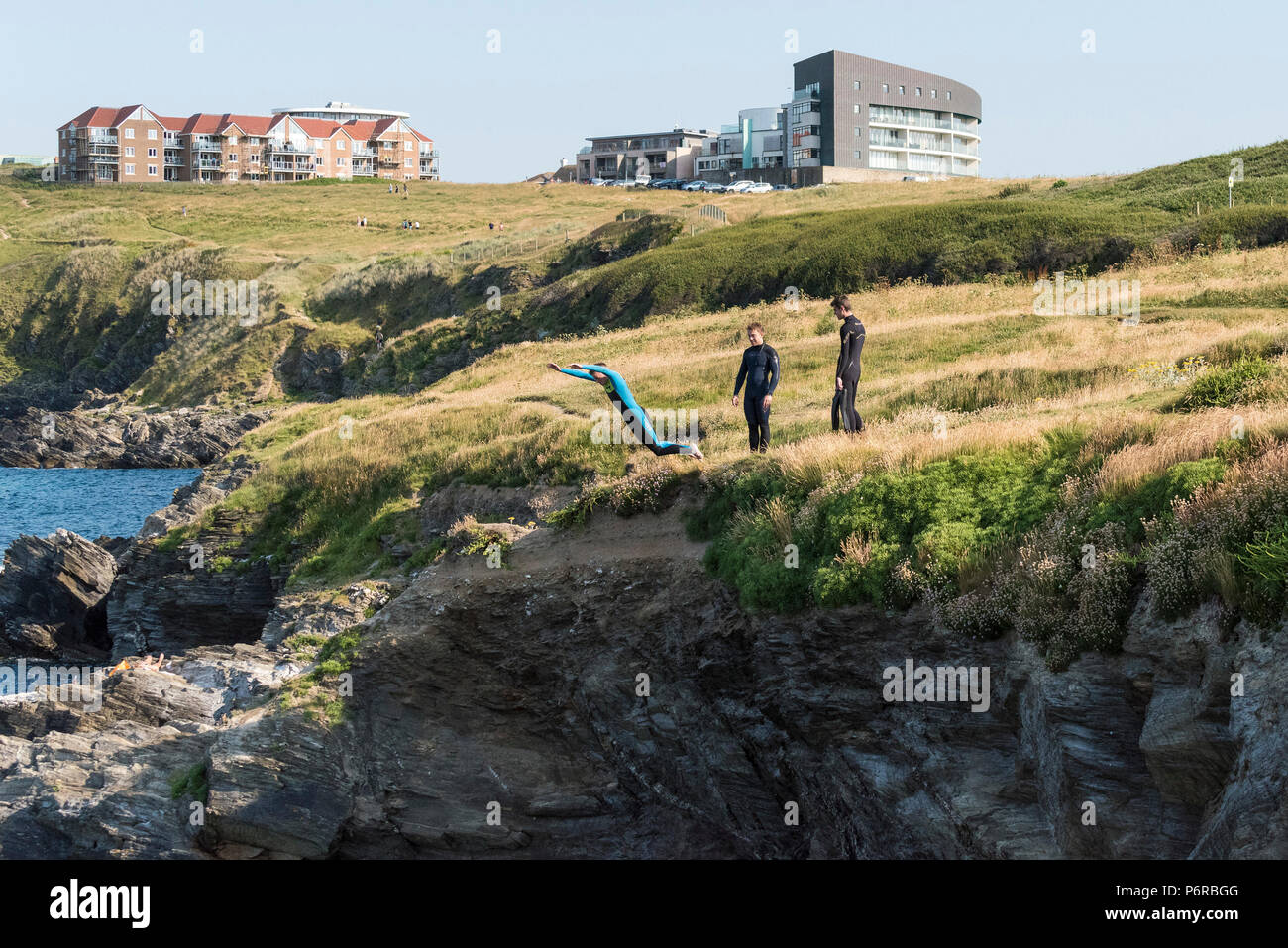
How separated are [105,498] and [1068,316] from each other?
46.0m

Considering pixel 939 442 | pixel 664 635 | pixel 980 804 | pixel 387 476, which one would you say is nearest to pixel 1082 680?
pixel 980 804

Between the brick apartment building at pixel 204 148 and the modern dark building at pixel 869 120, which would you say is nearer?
the modern dark building at pixel 869 120

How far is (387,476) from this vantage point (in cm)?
3022

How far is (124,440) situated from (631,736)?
63.3 metres

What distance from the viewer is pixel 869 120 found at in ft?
416

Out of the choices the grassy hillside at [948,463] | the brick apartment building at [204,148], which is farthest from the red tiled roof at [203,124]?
the grassy hillside at [948,463]

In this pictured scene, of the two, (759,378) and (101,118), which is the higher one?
(101,118)

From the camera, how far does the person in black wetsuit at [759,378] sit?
19.4m

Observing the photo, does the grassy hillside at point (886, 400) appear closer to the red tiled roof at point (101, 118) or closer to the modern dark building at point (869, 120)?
the modern dark building at point (869, 120)

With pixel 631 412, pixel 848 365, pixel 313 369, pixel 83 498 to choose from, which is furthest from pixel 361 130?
pixel 848 365

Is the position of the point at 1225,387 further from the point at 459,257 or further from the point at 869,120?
the point at 869,120

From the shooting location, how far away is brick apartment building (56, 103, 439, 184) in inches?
6344

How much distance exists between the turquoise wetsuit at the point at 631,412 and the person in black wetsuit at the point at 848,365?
9.72 ft

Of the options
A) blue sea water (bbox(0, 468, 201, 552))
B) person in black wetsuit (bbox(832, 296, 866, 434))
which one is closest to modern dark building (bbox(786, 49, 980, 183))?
blue sea water (bbox(0, 468, 201, 552))
